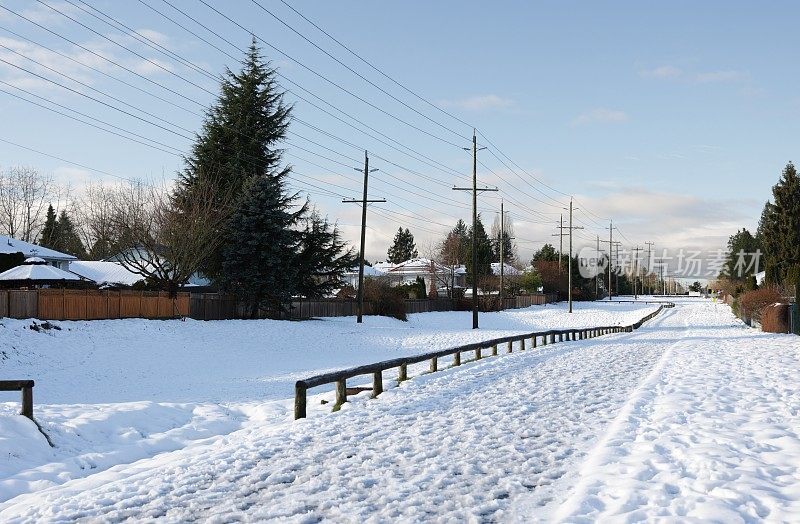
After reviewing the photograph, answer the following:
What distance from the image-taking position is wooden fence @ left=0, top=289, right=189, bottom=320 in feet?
103

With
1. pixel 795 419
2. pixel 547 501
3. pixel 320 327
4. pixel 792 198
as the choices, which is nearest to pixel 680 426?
pixel 795 419

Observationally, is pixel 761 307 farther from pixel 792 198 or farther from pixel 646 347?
pixel 792 198

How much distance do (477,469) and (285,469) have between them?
2165 millimetres

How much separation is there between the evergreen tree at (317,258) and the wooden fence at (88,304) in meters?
10.2

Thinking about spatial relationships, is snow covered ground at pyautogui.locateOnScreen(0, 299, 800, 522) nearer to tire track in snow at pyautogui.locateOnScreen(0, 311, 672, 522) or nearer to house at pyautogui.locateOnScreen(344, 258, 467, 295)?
tire track in snow at pyautogui.locateOnScreen(0, 311, 672, 522)

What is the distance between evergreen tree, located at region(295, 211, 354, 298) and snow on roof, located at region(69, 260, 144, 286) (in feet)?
47.3

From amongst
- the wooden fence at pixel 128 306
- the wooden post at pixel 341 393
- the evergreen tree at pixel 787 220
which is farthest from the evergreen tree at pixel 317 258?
the evergreen tree at pixel 787 220

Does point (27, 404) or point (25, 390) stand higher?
point (25, 390)

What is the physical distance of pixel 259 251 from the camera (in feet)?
147

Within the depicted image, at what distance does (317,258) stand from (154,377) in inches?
961

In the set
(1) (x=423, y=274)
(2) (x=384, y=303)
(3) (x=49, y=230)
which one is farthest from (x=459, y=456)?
(1) (x=423, y=274)

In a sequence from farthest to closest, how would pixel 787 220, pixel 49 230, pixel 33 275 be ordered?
pixel 49 230 < pixel 787 220 < pixel 33 275

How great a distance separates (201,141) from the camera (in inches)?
2014

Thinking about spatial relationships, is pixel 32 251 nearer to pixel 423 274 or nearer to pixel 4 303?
pixel 4 303
